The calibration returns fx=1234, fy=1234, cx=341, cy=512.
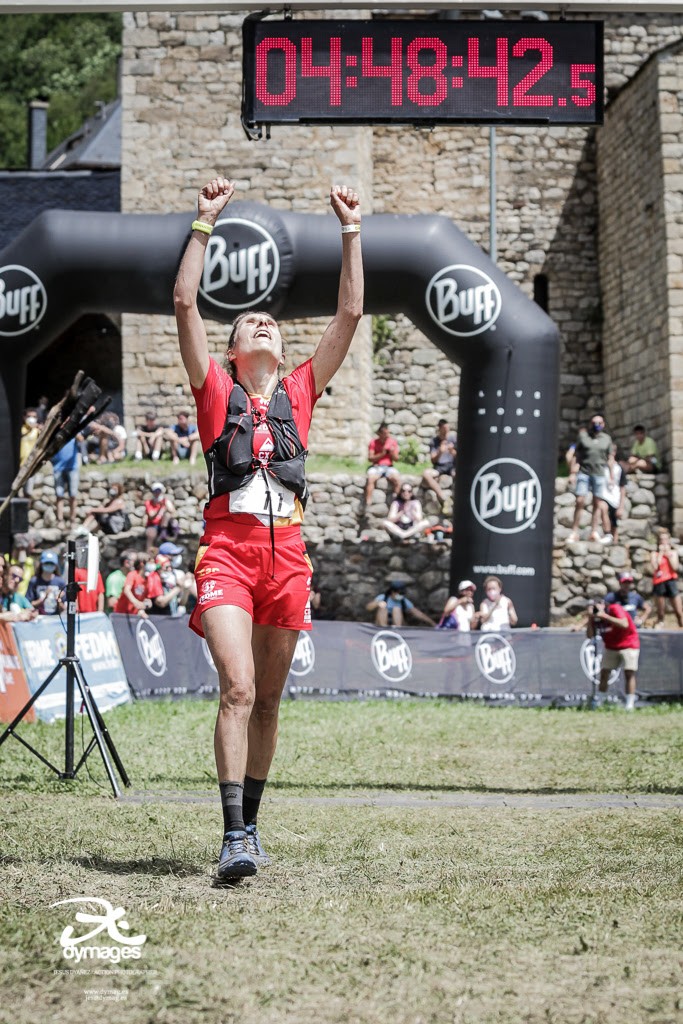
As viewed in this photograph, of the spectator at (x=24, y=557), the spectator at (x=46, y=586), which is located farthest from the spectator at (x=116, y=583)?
the spectator at (x=24, y=557)

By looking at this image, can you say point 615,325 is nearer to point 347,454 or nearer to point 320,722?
point 347,454

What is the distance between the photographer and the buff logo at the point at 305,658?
13406 mm

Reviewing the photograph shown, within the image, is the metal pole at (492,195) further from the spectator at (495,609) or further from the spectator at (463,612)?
the spectator at (495,609)

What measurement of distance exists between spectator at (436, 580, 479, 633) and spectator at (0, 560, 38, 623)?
15.3 ft

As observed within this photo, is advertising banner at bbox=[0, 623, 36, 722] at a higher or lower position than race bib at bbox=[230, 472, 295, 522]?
lower

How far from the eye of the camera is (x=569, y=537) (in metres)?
18.2

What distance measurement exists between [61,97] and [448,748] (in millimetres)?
43936

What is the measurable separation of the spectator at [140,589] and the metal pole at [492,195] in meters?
13.1

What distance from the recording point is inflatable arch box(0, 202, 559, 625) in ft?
46.8

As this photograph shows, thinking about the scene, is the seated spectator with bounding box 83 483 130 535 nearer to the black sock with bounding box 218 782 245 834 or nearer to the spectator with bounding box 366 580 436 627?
the spectator with bounding box 366 580 436 627

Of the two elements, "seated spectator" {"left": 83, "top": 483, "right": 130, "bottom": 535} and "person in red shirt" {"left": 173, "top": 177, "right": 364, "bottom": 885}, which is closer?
"person in red shirt" {"left": 173, "top": 177, "right": 364, "bottom": 885}

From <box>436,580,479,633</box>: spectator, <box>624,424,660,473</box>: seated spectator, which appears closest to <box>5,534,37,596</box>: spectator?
<box>436,580,479,633</box>: spectator

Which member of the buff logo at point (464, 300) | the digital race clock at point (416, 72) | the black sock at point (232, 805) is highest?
the buff logo at point (464, 300)

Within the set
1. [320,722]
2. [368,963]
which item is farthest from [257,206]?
[368,963]
